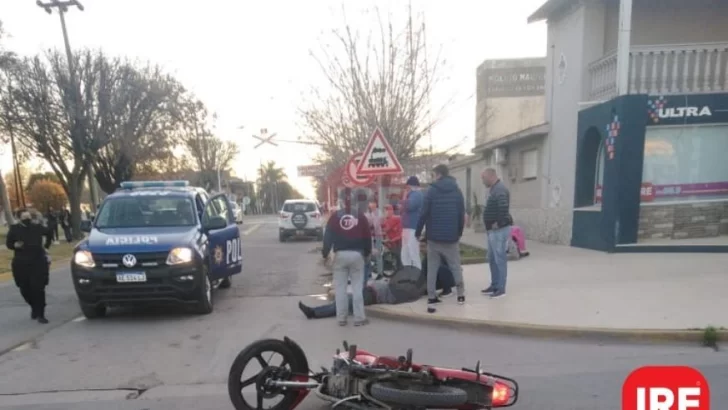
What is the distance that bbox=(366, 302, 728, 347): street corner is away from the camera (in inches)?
213

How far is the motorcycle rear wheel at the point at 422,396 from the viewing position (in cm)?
334

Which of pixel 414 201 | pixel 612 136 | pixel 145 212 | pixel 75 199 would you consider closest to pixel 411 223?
pixel 414 201

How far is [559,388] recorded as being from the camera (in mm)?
4391

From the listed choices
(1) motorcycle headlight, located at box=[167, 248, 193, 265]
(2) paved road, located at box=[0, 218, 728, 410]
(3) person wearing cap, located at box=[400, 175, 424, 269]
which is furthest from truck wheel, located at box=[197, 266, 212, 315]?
(3) person wearing cap, located at box=[400, 175, 424, 269]

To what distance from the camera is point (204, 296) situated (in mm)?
7344

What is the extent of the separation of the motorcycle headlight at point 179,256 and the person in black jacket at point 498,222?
14.0 ft

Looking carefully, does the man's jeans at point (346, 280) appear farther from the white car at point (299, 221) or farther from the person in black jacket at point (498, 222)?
the white car at point (299, 221)

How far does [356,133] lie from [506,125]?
14923mm

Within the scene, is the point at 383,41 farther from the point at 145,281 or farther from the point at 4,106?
the point at 4,106

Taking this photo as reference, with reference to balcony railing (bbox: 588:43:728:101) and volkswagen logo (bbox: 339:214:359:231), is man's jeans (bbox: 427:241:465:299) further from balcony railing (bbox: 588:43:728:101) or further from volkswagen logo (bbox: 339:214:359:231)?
balcony railing (bbox: 588:43:728:101)

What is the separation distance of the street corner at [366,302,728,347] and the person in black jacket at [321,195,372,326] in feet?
2.19

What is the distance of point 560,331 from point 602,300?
5.28 ft

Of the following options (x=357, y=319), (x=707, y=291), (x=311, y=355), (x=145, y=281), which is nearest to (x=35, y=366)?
(x=145, y=281)

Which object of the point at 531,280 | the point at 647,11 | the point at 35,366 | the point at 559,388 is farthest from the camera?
the point at 647,11
